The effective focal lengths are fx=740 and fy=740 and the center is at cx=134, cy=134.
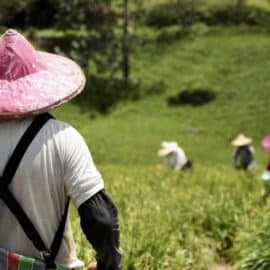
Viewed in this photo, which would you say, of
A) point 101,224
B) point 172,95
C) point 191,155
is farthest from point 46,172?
point 172,95

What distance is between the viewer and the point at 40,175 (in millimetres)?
2887

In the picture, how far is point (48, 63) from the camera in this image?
3.11 metres

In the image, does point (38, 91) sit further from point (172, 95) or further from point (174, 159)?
point (172, 95)

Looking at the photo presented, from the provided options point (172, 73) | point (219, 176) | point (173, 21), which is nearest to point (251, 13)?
point (173, 21)

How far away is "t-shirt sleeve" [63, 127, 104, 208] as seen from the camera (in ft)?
9.41

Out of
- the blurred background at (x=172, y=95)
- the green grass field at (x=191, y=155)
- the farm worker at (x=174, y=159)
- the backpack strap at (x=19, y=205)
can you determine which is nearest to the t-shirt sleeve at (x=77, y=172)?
the backpack strap at (x=19, y=205)

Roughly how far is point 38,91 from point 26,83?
64 mm

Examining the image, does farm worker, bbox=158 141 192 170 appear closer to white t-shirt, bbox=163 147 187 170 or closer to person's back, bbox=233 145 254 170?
white t-shirt, bbox=163 147 187 170

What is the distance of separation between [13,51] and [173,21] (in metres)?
30.5

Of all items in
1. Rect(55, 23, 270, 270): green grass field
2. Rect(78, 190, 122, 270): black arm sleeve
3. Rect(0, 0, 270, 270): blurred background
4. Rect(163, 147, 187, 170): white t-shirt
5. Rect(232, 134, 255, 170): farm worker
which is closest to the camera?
Rect(78, 190, 122, 270): black arm sleeve

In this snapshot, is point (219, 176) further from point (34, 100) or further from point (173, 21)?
point (173, 21)

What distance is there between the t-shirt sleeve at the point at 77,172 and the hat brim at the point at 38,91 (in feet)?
0.51

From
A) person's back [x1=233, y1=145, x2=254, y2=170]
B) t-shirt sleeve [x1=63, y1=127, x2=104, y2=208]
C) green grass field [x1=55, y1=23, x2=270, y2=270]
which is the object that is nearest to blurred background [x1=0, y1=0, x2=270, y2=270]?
green grass field [x1=55, y1=23, x2=270, y2=270]

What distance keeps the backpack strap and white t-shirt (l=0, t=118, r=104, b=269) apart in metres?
0.02
